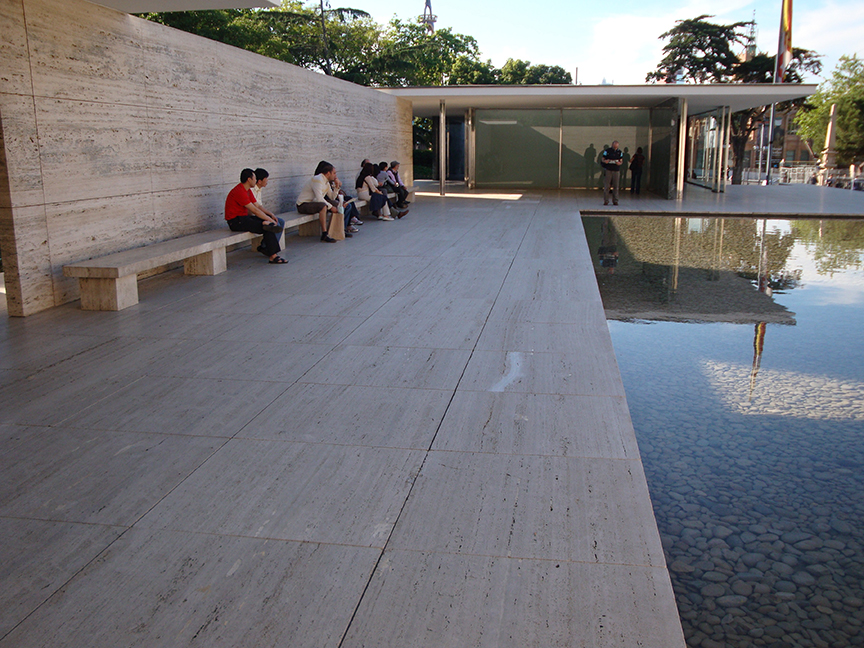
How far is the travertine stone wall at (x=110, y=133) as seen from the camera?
21.6 feet

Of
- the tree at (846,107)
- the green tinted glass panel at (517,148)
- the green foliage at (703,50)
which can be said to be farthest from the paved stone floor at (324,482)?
the tree at (846,107)

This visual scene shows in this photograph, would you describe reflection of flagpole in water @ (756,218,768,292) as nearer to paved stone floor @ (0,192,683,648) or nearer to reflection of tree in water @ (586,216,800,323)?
reflection of tree in water @ (586,216,800,323)

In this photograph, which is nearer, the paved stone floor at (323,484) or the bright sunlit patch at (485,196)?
the paved stone floor at (323,484)

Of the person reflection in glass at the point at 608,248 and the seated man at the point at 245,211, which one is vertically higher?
the seated man at the point at 245,211

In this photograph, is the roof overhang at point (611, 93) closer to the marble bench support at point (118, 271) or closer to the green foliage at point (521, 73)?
the marble bench support at point (118, 271)

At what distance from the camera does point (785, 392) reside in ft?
17.2

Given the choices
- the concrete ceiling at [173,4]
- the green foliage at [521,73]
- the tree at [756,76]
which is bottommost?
the concrete ceiling at [173,4]

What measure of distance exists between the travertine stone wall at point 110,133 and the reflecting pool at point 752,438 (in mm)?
5466

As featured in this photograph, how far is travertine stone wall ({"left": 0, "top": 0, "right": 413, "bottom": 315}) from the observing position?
6598 millimetres

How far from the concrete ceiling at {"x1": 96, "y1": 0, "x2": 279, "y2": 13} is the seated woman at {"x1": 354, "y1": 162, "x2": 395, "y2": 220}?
6.68 m

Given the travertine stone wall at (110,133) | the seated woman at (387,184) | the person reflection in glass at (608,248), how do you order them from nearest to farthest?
the travertine stone wall at (110,133), the person reflection in glass at (608,248), the seated woman at (387,184)

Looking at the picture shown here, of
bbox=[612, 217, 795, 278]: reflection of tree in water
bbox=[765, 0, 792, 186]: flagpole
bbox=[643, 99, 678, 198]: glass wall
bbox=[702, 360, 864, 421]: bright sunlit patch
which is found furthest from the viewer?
bbox=[765, 0, 792, 186]: flagpole

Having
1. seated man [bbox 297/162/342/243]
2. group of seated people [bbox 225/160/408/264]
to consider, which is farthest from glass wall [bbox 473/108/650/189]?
seated man [bbox 297/162/342/243]

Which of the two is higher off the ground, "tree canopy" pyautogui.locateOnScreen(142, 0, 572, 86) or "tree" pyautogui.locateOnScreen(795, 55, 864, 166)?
"tree canopy" pyautogui.locateOnScreen(142, 0, 572, 86)
